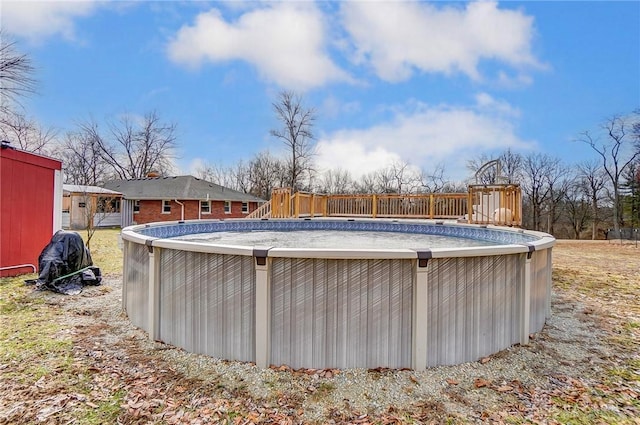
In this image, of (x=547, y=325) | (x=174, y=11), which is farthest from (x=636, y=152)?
(x=174, y=11)

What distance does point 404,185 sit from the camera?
2486cm

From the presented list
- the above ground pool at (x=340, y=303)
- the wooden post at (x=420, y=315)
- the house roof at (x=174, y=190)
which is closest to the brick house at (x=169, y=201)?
the house roof at (x=174, y=190)

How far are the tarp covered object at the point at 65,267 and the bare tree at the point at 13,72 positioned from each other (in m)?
8.43

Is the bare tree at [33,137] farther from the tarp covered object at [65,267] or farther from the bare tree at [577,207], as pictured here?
the bare tree at [577,207]

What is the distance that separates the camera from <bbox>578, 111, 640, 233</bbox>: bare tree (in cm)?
1908

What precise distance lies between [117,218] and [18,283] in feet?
48.9

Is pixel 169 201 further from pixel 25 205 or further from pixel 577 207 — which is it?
pixel 577 207

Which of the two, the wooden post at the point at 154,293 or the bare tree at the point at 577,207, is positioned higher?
the bare tree at the point at 577,207

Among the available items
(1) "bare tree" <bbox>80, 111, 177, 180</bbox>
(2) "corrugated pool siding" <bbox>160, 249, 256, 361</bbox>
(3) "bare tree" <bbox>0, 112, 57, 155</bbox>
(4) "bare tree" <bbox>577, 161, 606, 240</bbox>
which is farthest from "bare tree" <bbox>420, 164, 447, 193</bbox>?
(2) "corrugated pool siding" <bbox>160, 249, 256, 361</bbox>

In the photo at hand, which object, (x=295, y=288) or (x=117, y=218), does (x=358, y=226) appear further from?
(x=117, y=218)

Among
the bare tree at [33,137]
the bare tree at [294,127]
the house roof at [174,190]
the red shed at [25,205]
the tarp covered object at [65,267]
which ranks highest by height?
the bare tree at [294,127]

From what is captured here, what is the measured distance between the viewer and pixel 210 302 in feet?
8.89

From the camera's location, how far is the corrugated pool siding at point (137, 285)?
10.5ft

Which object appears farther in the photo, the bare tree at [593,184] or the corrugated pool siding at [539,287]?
the bare tree at [593,184]
